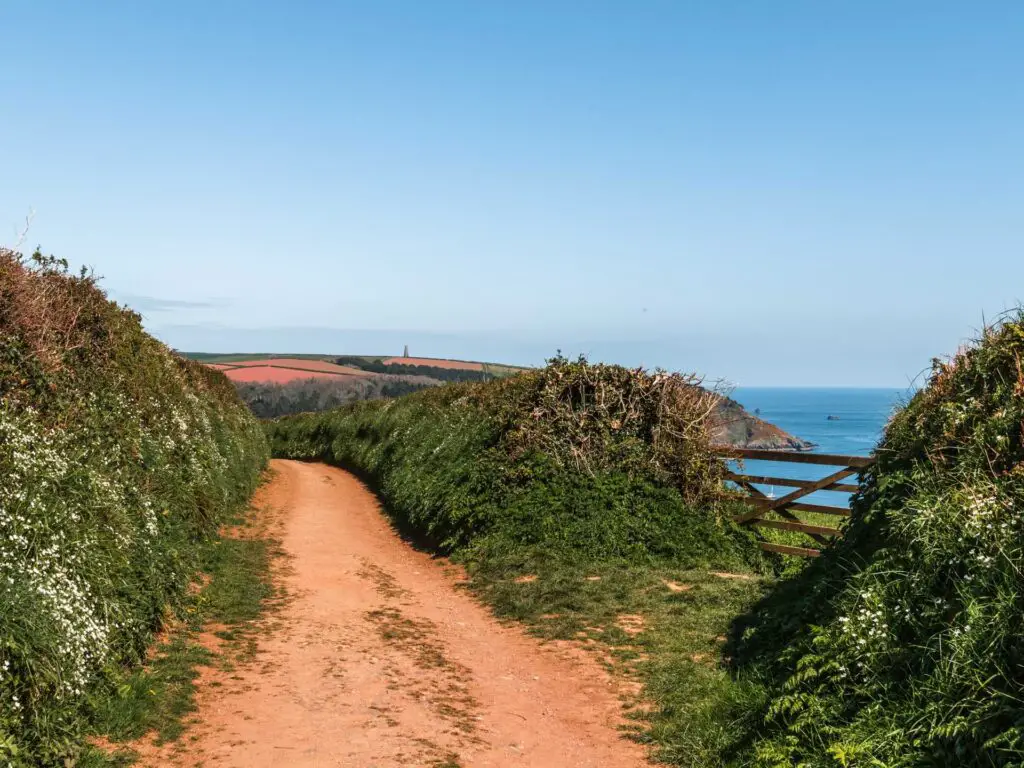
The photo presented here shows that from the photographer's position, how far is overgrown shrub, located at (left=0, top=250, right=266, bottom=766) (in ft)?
18.5

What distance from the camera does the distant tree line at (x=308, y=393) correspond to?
61375 mm

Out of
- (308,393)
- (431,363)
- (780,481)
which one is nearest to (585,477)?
(780,481)

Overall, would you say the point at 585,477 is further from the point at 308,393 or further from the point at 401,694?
the point at 308,393

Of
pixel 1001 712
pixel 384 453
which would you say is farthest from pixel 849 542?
pixel 384 453

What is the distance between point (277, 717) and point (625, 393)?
1045 centimetres

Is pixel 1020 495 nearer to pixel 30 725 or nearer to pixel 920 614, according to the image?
pixel 920 614

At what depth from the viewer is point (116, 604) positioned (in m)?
7.32

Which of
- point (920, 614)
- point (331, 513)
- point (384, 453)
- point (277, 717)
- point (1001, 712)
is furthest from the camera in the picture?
point (384, 453)

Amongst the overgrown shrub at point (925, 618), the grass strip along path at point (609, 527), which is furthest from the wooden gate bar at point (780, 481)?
the overgrown shrub at point (925, 618)

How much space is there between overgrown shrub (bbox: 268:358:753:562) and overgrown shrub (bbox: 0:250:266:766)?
5.16m

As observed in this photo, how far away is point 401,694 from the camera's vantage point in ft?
25.9

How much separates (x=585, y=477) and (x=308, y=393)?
52.3 meters

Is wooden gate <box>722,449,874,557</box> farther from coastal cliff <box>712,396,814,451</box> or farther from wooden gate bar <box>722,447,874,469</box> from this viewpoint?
coastal cliff <box>712,396,814,451</box>

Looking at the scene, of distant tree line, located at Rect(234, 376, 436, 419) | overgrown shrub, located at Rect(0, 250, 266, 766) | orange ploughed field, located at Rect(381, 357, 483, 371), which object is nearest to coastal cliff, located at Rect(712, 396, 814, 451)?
overgrown shrub, located at Rect(0, 250, 266, 766)
